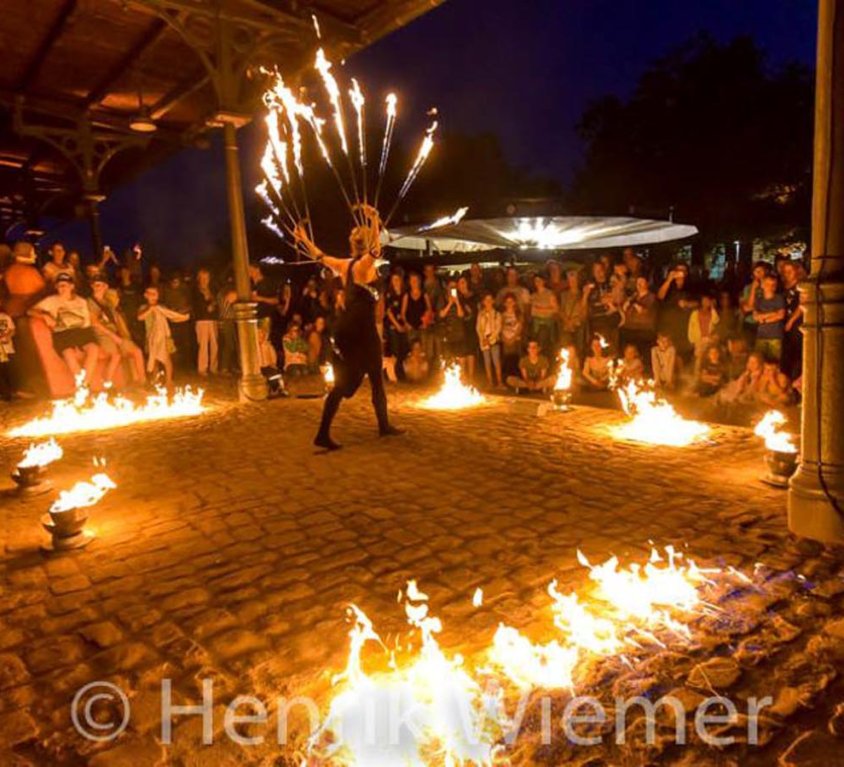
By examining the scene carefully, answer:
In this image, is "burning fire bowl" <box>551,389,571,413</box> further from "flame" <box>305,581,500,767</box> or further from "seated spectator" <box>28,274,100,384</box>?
"seated spectator" <box>28,274,100,384</box>

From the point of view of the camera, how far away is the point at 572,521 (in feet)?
15.3

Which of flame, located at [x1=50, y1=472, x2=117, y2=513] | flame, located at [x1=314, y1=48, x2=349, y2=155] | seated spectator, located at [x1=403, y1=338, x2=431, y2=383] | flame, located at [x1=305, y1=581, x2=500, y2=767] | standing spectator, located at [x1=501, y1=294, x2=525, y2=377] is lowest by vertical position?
flame, located at [x1=305, y1=581, x2=500, y2=767]

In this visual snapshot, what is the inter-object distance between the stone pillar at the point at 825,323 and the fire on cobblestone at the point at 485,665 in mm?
872

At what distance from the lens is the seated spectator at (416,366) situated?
40.6ft

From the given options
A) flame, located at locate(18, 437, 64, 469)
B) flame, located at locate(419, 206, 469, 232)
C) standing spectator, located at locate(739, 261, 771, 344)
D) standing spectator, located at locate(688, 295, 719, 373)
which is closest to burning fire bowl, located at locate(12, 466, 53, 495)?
flame, located at locate(18, 437, 64, 469)

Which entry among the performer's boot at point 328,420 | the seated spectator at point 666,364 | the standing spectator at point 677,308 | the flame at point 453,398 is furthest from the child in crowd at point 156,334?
the standing spectator at point 677,308

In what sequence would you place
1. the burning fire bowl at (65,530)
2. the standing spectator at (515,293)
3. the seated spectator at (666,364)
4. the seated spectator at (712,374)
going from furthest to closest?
the standing spectator at (515,293) < the seated spectator at (666,364) < the seated spectator at (712,374) < the burning fire bowl at (65,530)

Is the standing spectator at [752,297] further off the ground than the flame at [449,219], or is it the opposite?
the flame at [449,219]

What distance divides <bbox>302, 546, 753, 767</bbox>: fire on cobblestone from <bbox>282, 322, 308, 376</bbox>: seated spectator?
10394 mm

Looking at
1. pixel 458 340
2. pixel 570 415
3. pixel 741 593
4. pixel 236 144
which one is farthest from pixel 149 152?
pixel 741 593

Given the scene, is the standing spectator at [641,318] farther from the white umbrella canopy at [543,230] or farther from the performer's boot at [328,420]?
the performer's boot at [328,420]

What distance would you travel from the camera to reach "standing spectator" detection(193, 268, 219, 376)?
46.4 feet

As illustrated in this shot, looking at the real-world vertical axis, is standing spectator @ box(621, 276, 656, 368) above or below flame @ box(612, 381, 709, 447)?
above

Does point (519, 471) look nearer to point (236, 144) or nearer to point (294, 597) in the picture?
point (294, 597)
